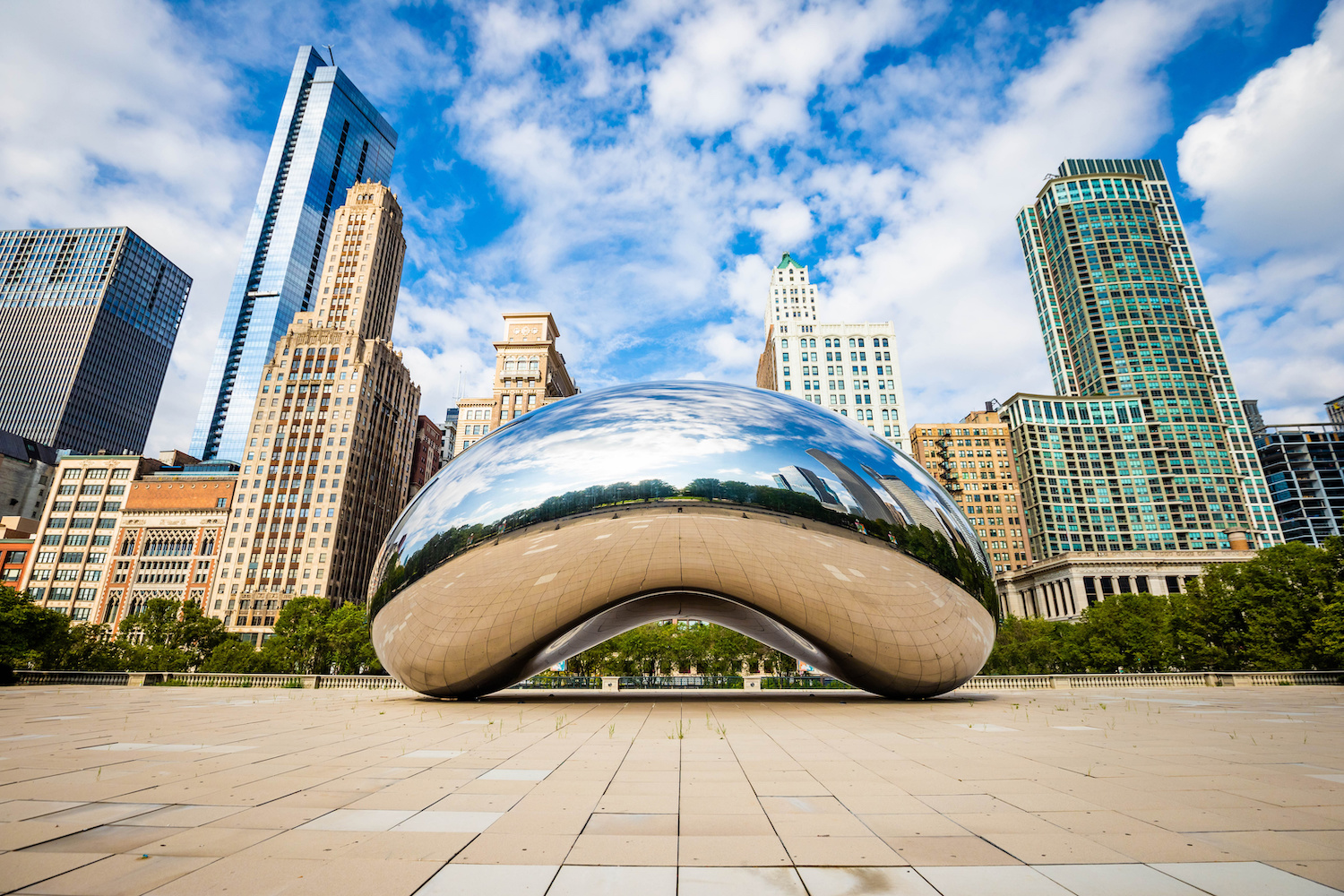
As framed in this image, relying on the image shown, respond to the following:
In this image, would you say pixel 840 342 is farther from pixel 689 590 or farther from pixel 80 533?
pixel 80 533

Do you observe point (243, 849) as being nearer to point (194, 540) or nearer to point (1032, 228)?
point (194, 540)

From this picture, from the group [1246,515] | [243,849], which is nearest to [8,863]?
[243,849]

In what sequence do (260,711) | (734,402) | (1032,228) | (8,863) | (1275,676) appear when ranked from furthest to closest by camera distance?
1. (1032,228)
2. (1275,676)
3. (260,711)
4. (734,402)
5. (8,863)

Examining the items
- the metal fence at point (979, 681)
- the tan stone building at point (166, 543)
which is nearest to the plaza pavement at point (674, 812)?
the metal fence at point (979, 681)

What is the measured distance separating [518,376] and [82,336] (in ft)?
435

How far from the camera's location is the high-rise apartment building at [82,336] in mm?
148000

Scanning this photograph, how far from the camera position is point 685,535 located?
10.5m

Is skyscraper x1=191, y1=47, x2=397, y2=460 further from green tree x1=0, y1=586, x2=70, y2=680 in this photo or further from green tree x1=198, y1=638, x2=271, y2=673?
green tree x1=0, y1=586, x2=70, y2=680

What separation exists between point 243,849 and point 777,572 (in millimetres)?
8206

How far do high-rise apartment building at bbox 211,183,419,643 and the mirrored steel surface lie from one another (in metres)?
95.7

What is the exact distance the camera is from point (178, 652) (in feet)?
170

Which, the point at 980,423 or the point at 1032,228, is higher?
the point at 1032,228

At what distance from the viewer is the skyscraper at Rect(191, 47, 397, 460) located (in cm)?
17288

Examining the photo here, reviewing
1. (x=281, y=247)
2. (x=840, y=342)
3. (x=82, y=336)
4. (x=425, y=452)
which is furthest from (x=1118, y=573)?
(x=82, y=336)
